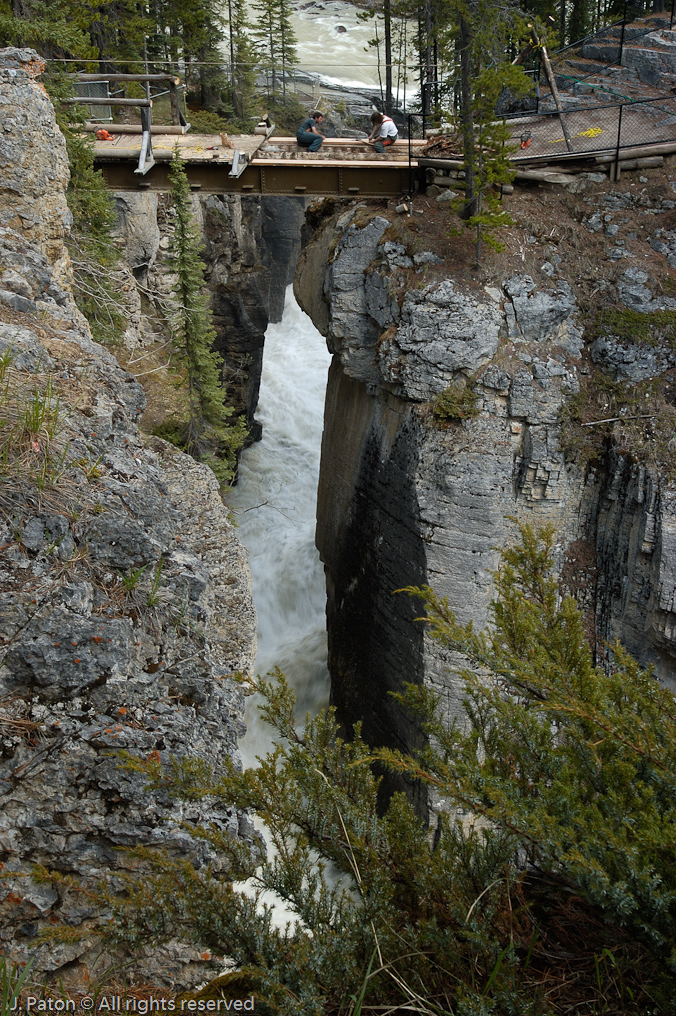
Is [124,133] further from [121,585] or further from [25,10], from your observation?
[121,585]

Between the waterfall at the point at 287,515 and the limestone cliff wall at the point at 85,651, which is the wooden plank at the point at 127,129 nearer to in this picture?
the waterfall at the point at 287,515

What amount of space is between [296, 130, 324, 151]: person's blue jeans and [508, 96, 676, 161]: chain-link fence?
3410mm

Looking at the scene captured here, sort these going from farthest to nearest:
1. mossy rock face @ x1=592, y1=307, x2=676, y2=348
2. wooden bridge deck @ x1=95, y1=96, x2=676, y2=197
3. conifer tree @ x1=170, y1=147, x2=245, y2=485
Answer: conifer tree @ x1=170, y1=147, x2=245, y2=485
wooden bridge deck @ x1=95, y1=96, x2=676, y2=197
mossy rock face @ x1=592, y1=307, x2=676, y2=348

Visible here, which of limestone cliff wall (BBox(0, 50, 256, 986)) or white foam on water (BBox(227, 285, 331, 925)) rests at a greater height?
limestone cliff wall (BBox(0, 50, 256, 986))

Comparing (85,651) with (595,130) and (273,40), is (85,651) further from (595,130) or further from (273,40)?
(273,40)

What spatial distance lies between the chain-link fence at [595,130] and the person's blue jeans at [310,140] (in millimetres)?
3410

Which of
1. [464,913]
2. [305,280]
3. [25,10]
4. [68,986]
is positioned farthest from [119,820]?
[25,10]

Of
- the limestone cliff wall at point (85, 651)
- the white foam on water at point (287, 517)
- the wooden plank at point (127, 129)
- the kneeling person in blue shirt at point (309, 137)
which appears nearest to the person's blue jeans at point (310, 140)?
the kneeling person in blue shirt at point (309, 137)

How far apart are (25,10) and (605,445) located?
1379cm

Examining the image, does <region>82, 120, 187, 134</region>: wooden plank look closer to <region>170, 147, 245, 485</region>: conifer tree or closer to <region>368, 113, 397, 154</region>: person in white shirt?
<region>170, 147, 245, 485</region>: conifer tree

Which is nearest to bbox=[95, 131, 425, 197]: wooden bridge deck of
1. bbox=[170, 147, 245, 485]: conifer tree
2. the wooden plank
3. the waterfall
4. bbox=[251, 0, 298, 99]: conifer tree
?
the wooden plank

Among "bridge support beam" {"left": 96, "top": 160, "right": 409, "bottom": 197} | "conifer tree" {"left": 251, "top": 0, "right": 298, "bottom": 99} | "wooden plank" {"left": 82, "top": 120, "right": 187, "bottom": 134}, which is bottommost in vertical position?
"bridge support beam" {"left": 96, "top": 160, "right": 409, "bottom": 197}

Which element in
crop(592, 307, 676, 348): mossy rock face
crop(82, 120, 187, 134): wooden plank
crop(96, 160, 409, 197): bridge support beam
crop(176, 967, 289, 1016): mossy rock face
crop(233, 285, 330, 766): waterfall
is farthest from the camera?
crop(233, 285, 330, 766): waterfall

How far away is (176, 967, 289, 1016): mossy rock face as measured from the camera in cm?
243
